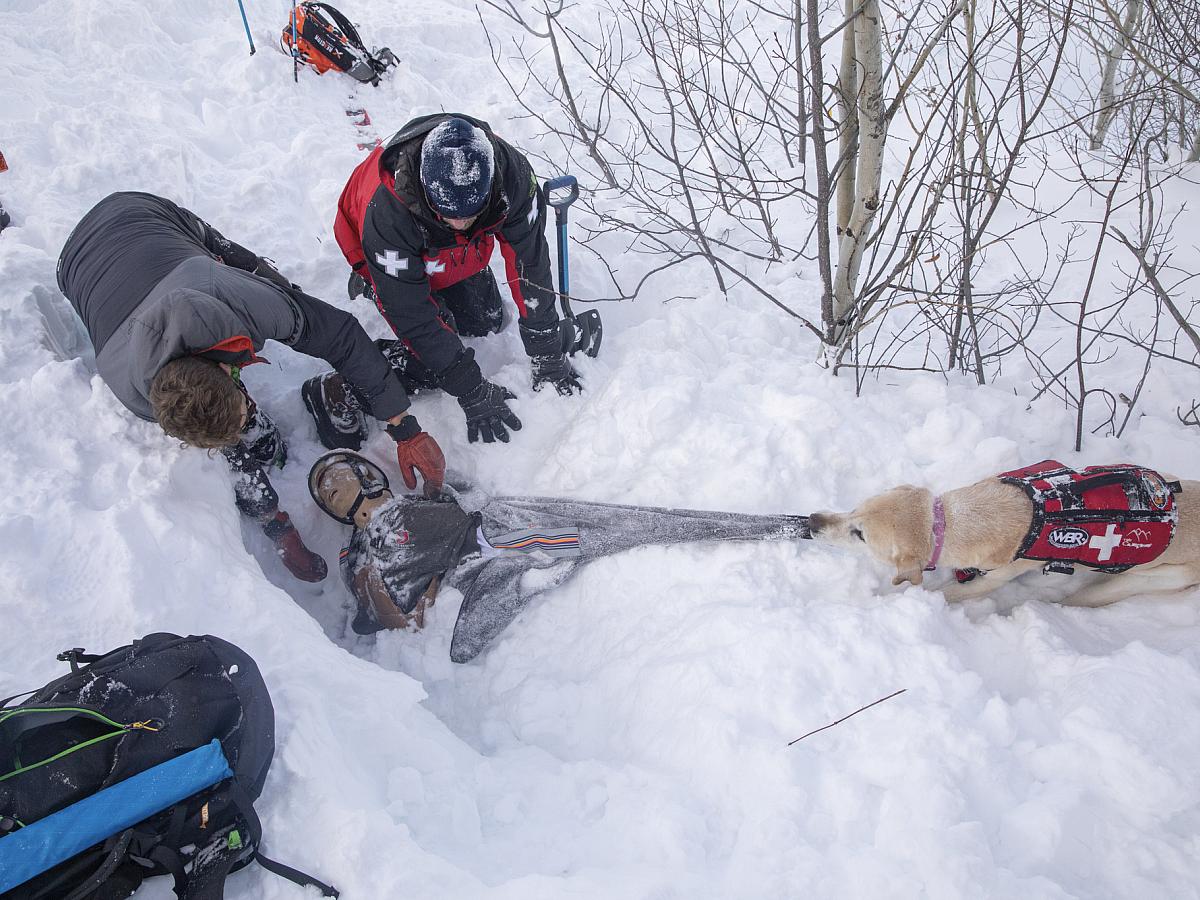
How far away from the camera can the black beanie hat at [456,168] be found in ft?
7.86

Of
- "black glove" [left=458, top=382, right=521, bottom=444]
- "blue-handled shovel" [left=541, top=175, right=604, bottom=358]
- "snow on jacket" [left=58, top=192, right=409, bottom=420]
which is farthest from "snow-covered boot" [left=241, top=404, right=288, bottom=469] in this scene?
"blue-handled shovel" [left=541, top=175, right=604, bottom=358]

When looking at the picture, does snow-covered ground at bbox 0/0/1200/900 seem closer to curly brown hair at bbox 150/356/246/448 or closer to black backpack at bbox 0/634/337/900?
black backpack at bbox 0/634/337/900

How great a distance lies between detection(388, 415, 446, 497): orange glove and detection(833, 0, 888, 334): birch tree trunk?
2.27 metres

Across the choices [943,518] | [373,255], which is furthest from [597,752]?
[373,255]

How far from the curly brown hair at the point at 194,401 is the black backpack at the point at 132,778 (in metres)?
0.76

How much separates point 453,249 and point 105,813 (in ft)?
8.24

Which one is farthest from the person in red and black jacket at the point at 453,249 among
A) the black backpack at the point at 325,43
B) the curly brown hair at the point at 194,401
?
the black backpack at the point at 325,43

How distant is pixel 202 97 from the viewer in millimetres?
4672

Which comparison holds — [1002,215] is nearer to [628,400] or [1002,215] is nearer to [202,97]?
[628,400]

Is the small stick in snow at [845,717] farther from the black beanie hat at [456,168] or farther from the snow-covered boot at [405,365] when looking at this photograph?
the snow-covered boot at [405,365]

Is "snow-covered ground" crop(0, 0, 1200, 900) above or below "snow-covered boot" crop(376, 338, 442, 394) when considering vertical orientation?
below

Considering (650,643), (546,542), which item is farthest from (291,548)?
(650,643)

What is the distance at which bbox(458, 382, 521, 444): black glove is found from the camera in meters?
3.30

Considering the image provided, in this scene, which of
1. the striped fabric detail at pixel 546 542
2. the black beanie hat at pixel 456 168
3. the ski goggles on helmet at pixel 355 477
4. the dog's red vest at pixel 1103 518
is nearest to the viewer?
the dog's red vest at pixel 1103 518
